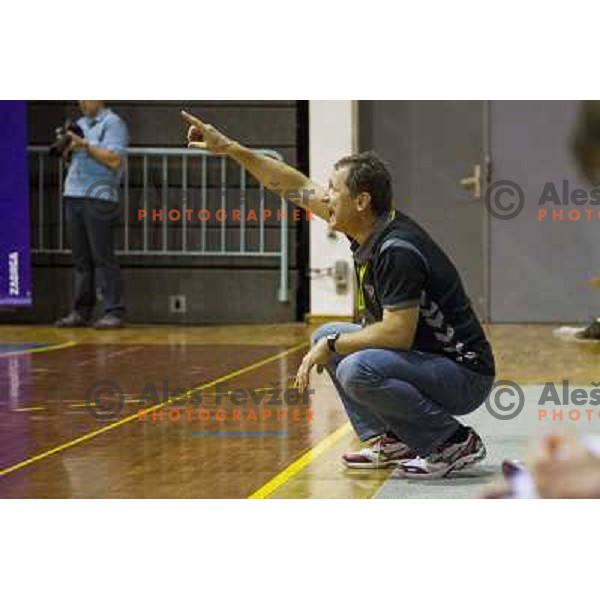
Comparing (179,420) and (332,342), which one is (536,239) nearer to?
(179,420)

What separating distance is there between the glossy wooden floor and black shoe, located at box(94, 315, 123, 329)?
409mm

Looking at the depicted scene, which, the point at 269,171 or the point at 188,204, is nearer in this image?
the point at 269,171

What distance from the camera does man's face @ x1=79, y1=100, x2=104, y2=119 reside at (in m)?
7.86

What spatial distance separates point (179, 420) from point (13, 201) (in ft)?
13.1

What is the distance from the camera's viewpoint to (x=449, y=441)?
133 inches

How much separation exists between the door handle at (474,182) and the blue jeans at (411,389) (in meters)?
5.19

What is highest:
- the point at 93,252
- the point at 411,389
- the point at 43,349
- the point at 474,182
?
the point at 474,182

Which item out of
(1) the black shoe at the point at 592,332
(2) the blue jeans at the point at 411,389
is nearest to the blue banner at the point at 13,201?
(1) the black shoe at the point at 592,332

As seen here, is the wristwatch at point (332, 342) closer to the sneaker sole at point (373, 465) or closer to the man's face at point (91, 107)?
the sneaker sole at point (373, 465)

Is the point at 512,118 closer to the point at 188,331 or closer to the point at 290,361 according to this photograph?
the point at 188,331

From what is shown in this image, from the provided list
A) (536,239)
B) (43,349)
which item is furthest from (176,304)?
(536,239)

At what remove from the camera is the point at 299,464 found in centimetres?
365

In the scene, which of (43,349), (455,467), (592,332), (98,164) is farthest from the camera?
(98,164)

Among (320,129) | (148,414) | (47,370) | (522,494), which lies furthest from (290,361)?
(522,494)
